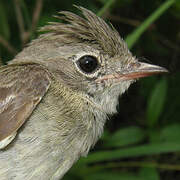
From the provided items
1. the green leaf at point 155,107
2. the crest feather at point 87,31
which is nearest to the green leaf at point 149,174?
the green leaf at point 155,107

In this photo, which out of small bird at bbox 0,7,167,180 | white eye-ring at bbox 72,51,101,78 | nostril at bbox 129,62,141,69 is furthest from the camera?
nostril at bbox 129,62,141,69

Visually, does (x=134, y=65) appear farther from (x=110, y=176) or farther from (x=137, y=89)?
(x=137, y=89)

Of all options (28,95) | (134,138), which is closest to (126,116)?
(134,138)

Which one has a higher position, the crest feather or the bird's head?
the crest feather

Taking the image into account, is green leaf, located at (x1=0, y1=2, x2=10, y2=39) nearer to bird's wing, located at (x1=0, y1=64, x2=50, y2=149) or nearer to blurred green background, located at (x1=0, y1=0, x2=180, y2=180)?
blurred green background, located at (x1=0, y1=0, x2=180, y2=180)

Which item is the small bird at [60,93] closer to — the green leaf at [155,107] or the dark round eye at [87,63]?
the dark round eye at [87,63]

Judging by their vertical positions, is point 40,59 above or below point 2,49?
above

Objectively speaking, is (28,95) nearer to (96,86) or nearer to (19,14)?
(96,86)

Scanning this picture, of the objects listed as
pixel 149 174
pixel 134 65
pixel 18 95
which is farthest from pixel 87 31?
pixel 149 174

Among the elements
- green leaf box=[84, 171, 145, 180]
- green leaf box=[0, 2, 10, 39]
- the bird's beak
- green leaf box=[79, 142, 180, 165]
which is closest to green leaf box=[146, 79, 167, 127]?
green leaf box=[79, 142, 180, 165]
